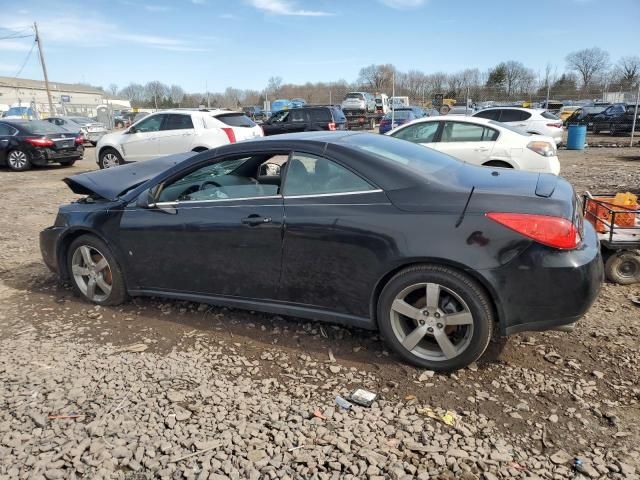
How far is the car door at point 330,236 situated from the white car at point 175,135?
319 inches

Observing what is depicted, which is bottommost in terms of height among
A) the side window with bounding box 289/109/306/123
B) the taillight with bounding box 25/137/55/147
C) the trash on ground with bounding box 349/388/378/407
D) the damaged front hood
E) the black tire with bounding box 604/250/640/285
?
the trash on ground with bounding box 349/388/378/407

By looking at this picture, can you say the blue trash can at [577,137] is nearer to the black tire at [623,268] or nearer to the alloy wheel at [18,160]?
the black tire at [623,268]

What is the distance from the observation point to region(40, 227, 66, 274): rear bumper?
14.2ft

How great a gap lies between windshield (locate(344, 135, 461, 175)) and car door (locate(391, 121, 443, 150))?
15.8ft

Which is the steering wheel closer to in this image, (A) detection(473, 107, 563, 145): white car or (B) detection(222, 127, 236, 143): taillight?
(B) detection(222, 127, 236, 143): taillight

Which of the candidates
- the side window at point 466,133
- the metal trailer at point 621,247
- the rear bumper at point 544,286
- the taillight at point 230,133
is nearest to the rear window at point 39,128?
the taillight at point 230,133

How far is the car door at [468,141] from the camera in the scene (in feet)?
26.4

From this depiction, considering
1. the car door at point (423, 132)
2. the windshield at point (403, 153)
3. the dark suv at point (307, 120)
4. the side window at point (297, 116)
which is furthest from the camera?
the side window at point (297, 116)

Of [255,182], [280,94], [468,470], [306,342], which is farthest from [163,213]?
[280,94]

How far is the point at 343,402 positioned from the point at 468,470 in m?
0.80

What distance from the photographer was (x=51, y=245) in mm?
4402

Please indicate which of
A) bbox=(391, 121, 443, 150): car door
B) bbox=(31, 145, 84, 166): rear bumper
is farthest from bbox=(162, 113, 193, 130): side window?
bbox=(391, 121, 443, 150): car door

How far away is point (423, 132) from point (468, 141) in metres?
0.85

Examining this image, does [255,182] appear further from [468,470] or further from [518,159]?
[518,159]
